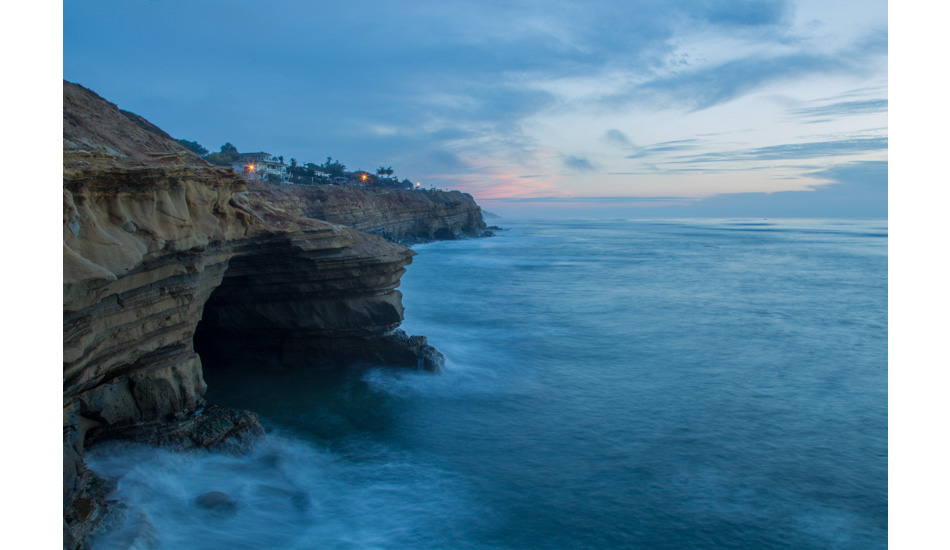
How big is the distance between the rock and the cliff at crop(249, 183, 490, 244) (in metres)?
22.0

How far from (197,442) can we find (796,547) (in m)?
8.59

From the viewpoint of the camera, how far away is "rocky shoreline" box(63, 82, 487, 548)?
5836 mm

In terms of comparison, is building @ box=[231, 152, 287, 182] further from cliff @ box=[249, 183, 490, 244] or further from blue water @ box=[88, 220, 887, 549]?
blue water @ box=[88, 220, 887, 549]

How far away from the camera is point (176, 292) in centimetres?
809

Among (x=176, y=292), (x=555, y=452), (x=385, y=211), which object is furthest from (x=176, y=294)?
(x=385, y=211)

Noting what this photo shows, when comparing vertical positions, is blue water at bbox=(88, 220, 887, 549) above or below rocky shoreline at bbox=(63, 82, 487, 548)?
below

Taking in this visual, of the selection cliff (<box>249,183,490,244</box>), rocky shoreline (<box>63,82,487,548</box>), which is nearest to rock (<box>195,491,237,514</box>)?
rocky shoreline (<box>63,82,487,548</box>)

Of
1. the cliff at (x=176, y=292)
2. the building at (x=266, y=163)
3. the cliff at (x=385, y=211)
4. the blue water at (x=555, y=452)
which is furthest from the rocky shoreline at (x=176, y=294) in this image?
the building at (x=266, y=163)

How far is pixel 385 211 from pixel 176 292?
42.0 meters

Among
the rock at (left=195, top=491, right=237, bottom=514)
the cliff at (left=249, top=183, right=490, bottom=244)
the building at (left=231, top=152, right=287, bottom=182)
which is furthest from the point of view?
the building at (left=231, top=152, right=287, bottom=182)

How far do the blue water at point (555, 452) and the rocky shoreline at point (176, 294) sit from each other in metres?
0.60

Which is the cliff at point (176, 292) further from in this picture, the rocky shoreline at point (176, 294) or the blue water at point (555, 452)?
the blue water at point (555, 452)

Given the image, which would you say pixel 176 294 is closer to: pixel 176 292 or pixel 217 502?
pixel 176 292

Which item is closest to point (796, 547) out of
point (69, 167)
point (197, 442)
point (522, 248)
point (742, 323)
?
point (197, 442)
